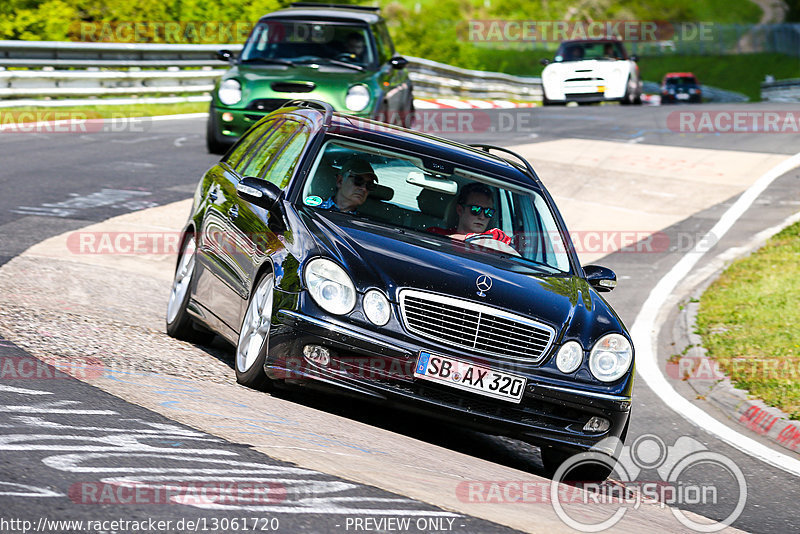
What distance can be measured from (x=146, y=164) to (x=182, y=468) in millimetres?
11630

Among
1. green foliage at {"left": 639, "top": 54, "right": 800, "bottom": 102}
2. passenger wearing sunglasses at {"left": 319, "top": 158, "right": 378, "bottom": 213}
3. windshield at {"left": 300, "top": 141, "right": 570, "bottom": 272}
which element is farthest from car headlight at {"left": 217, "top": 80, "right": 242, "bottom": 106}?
green foliage at {"left": 639, "top": 54, "right": 800, "bottom": 102}

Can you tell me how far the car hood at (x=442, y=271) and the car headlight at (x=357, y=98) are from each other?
823 cm

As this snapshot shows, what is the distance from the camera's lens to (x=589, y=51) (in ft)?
94.7

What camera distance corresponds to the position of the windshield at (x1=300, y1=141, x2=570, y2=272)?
22.9 ft

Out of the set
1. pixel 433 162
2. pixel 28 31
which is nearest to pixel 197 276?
pixel 433 162

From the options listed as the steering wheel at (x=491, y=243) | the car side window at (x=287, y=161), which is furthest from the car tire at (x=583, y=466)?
the car side window at (x=287, y=161)

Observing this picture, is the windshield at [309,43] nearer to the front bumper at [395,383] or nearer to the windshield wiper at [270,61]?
the windshield wiper at [270,61]

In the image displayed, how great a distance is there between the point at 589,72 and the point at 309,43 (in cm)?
1437

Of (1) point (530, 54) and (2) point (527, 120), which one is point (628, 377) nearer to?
(2) point (527, 120)

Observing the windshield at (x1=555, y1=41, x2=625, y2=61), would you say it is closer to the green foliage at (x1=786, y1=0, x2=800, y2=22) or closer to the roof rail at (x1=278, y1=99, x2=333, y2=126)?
the roof rail at (x1=278, y1=99, x2=333, y2=126)

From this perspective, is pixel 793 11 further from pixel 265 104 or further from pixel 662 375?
pixel 662 375

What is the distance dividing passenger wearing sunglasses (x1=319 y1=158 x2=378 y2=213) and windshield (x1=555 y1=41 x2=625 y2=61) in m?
22.5

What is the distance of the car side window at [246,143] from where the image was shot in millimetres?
8180

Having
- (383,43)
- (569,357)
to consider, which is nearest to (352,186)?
(569,357)
